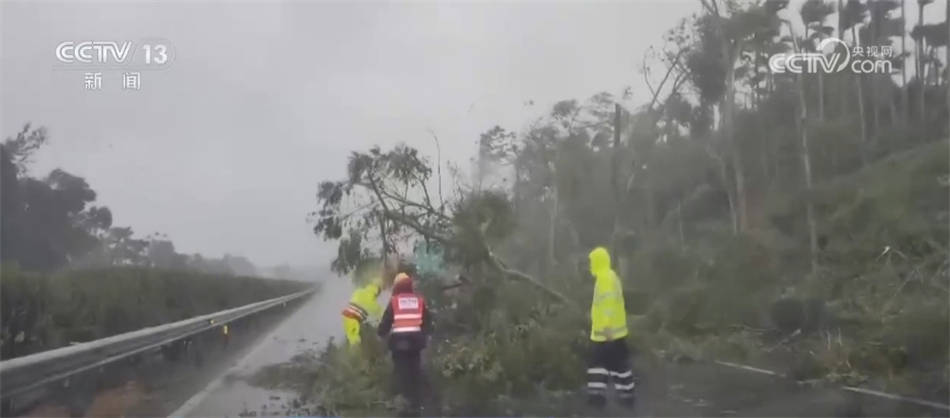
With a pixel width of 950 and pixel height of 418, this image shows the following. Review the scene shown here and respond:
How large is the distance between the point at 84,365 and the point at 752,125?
3336 millimetres

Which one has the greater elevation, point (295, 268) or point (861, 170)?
point (861, 170)

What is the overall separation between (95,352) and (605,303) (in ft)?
7.96

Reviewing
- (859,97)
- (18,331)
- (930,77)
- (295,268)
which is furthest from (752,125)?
(18,331)

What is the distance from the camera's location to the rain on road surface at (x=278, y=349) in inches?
180

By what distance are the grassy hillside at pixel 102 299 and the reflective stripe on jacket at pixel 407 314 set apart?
45cm

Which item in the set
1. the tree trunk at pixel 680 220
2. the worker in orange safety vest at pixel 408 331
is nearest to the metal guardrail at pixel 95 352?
the worker in orange safety vest at pixel 408 331

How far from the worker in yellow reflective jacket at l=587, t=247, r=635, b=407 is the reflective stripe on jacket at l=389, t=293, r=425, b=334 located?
2.70 feet

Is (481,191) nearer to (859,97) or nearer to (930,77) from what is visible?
(859,97)

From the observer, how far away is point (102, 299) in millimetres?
4938

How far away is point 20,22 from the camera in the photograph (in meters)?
4.26

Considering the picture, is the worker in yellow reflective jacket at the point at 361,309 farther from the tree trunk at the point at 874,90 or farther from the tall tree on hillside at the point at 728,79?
the tree trunk at the point at 874,90

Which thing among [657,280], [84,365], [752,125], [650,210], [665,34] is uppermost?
[665,34]

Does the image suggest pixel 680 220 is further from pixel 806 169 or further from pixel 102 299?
pixel 102 299

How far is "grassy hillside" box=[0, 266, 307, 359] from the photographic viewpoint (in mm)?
4586
